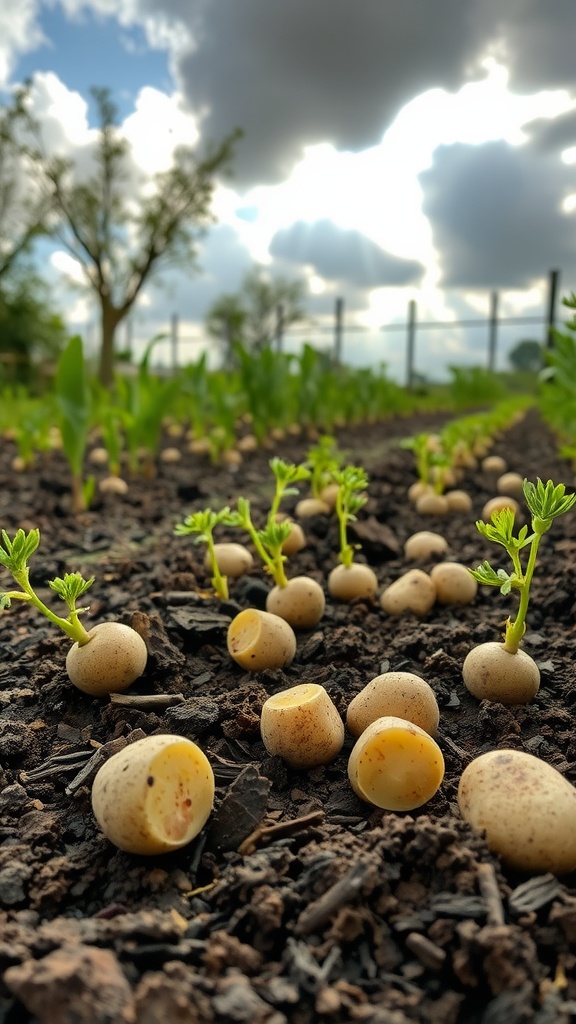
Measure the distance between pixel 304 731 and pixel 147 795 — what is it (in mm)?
342

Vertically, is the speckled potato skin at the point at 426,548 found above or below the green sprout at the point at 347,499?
below

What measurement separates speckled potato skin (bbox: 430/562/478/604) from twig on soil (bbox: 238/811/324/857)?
110cm

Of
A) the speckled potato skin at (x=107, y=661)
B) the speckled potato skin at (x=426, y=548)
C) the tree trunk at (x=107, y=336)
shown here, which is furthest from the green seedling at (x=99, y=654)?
the tree trunk at (x=107, y=336)

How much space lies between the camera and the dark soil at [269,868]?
867 millimetres

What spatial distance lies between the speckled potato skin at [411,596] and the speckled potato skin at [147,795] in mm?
1027

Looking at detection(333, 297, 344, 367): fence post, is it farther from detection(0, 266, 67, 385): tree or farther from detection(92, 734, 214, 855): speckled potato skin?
detection(92, 734, 214, 855): speckled potato skin

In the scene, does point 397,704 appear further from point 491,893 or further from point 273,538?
point 273,538

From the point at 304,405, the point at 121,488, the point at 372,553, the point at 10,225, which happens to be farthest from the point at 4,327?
the point at 372,553

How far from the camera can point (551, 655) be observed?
5.99ft

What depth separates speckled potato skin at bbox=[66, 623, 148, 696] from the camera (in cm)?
158

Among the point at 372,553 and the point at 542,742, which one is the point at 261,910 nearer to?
the point at 542,742

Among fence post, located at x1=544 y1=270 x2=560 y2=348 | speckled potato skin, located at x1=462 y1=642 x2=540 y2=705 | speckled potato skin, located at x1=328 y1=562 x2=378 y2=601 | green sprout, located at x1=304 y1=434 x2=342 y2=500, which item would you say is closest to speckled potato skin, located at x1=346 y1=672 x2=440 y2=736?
speckled potato skin, located at x1=462 y1=642 x2=540 y2=705

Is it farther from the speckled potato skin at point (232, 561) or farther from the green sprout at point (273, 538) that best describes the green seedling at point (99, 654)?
the speckled potato skin at point (232, 561)

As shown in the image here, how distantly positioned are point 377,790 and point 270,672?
0.53 meters
